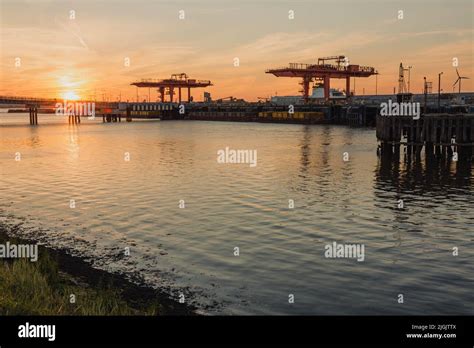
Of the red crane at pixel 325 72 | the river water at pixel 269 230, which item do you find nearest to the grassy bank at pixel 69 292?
the river water at pixel 269 230

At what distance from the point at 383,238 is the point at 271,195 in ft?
37.6

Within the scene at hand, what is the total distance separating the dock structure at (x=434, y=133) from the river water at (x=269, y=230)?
1045cm

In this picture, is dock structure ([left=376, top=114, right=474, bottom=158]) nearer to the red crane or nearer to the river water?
the river water

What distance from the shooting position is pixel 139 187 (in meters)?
34.8

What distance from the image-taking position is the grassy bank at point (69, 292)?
10.9 meters

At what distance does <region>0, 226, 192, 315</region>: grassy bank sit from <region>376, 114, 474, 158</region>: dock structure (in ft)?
146

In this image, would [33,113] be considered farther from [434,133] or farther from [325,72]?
[434,133]

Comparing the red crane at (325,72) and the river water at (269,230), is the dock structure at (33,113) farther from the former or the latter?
the river water at (269,230)

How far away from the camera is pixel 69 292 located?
1291cm

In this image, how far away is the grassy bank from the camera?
430 inches
